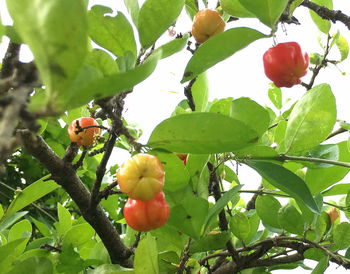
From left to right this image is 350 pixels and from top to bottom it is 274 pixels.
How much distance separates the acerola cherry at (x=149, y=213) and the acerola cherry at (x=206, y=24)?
1.52ft

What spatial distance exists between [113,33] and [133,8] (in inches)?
3.9

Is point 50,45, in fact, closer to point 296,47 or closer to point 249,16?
point 249,16

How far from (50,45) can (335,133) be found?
1.25 m

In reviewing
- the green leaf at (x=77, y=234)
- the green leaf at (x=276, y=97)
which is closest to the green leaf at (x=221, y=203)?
the green leaf at (x=77, y=234)

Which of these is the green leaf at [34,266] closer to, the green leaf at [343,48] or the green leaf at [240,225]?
the green leaf at [240,225]

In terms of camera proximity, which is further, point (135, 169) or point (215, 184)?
point (215, 184)

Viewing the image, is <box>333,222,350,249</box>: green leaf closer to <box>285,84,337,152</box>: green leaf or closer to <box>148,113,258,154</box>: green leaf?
<box>285,84,337,152</box>: green leaf

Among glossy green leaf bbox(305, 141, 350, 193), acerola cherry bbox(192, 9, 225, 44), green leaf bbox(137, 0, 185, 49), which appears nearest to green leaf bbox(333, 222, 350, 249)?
glossy green leaf bbox(305, 141, 350, 193)

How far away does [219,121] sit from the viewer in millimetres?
831

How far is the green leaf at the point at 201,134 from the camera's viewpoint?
83 cm

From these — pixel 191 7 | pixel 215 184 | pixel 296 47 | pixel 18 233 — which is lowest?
pixel 215 184

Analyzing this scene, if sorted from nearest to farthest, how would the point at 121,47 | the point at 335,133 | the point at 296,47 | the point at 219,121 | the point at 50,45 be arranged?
the point at 50,45 → the point at 219,121 → the point at 121,47 → the point at 296,47 → the point at 335,133

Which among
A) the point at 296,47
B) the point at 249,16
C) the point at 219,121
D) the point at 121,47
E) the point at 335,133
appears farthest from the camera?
the point at 335,133

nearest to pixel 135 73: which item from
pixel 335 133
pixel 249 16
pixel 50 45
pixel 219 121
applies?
pixel 50 45
